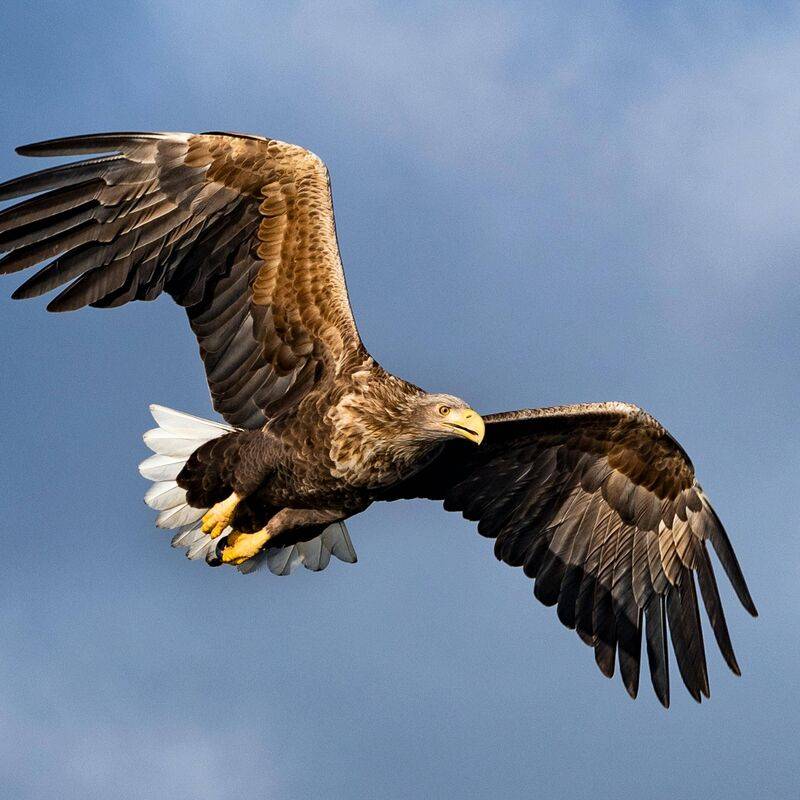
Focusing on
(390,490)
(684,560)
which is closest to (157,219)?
(390,490)

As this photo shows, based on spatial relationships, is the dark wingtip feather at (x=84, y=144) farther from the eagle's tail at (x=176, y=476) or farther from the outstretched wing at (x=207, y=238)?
the eagle's tail at (x=176, y=476)

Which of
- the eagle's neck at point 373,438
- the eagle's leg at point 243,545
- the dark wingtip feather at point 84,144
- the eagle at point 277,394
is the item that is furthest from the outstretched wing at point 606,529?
the dark wingtip feather at point 84,144

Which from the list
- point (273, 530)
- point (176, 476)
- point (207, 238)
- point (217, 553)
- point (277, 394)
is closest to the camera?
point (207, 238)

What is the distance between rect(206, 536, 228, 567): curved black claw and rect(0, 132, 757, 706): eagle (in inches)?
1.9

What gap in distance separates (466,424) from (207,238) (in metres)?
1.87

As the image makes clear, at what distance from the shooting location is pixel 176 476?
10.5 meters

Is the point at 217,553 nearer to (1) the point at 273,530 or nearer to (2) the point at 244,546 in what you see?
(2) the point at 244,546

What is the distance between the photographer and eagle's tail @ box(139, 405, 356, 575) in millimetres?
10375

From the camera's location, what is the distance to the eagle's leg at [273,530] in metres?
9.77

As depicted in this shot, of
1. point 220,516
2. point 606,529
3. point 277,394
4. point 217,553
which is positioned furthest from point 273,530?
point 606,529

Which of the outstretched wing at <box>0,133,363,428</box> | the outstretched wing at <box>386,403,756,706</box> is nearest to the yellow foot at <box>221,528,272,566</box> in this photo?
the outstretched wing at <box>0,133,363,428</box>

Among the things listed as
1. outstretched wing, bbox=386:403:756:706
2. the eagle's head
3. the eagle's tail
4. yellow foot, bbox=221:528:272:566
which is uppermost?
outstretched wing, bbox=386:403:756:706

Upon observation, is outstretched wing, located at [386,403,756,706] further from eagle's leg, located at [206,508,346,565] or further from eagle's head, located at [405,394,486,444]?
eagle's head, located at [405,394,486,444]

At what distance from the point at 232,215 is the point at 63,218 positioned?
0.96m
